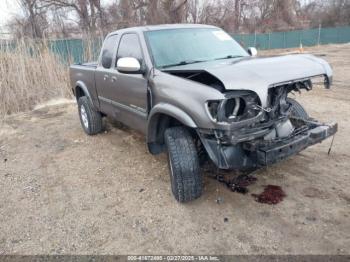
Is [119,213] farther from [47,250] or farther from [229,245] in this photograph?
[229,245]

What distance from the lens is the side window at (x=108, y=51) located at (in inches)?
193

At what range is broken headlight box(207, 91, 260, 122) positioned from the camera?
2.90 metres

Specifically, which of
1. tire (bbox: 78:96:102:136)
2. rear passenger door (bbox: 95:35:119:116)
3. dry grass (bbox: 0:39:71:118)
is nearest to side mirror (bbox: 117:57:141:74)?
rear passenger door (bbox: 95:35:119:116)

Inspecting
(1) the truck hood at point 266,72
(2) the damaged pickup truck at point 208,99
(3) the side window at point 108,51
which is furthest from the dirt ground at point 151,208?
(3) the side window at point 108,51

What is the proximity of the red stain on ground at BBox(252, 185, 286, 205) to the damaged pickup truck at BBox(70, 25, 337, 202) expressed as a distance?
1.86 ft

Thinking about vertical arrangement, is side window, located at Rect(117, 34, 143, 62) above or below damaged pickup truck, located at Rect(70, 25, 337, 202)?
above

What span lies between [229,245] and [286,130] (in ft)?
4.42

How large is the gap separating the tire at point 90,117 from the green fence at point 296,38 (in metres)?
21.4

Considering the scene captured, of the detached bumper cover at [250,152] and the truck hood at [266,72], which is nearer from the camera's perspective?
the truck hood at [266,72]

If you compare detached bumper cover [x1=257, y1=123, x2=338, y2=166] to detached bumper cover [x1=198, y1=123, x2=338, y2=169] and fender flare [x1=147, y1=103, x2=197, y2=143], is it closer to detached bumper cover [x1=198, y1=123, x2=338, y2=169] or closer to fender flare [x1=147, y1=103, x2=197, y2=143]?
detached bumper cover [x1=198, y1=123, x2=338, y2=169]

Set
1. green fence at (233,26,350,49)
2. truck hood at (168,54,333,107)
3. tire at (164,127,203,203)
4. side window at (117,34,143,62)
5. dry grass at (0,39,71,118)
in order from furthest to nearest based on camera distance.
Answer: green fence at (233,26,350,49)
dry grass at (0,39,71,118)
side window at (117,34,143,62)
tire at (164,127,203,203)
truck hood at (168,54,333,107)

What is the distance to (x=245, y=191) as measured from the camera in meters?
3.71

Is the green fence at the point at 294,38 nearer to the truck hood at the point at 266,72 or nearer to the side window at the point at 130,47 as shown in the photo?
the side window at the point at 130,47

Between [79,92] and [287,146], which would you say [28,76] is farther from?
[287,146]
